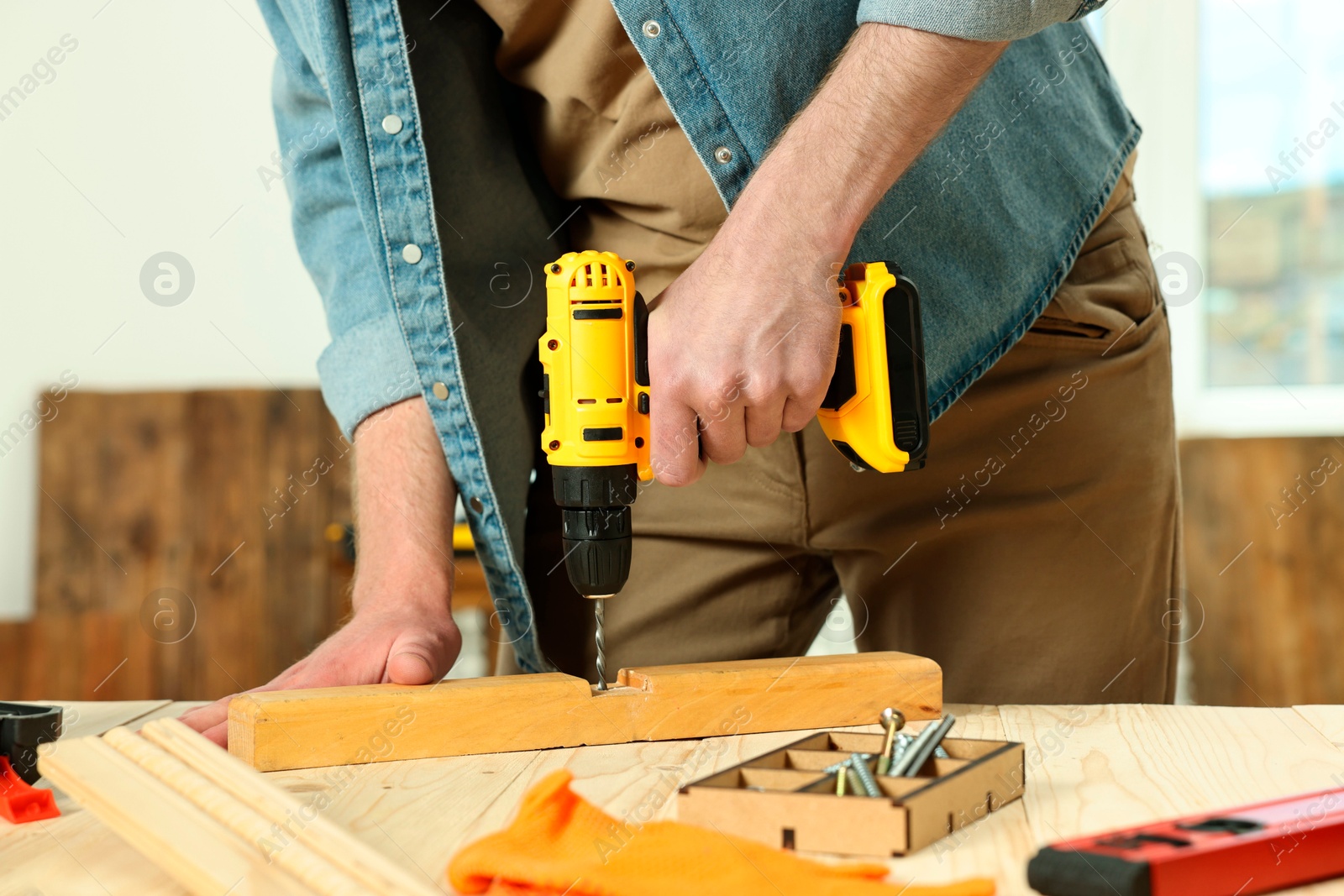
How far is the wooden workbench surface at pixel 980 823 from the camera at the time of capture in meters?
0.58

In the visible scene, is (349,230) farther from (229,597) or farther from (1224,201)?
(1224,201)

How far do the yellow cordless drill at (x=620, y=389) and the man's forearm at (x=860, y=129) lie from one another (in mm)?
63

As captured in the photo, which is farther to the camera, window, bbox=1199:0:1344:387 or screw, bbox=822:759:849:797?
window, bbox=1199:0:1344:387

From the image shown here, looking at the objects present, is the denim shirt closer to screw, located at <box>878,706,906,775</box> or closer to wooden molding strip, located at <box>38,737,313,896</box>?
screw, located at <box>878,706,906,775</box>

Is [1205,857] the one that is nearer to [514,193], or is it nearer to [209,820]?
[209,820]

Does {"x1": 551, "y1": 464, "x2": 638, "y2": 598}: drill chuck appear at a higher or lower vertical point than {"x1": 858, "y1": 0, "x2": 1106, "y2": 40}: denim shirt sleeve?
lower

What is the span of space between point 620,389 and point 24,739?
49 cm

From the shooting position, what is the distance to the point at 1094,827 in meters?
0.63

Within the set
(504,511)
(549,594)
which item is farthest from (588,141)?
(549,594)

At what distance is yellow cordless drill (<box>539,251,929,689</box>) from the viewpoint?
894 mm

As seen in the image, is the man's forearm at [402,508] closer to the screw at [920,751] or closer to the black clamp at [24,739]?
the black clamp at [24,739]

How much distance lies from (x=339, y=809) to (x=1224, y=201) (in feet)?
11.3

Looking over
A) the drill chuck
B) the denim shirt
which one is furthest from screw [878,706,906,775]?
the denim shirt

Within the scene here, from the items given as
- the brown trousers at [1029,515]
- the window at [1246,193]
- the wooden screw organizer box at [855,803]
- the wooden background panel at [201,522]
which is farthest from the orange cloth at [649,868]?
the window at [1246,193]
